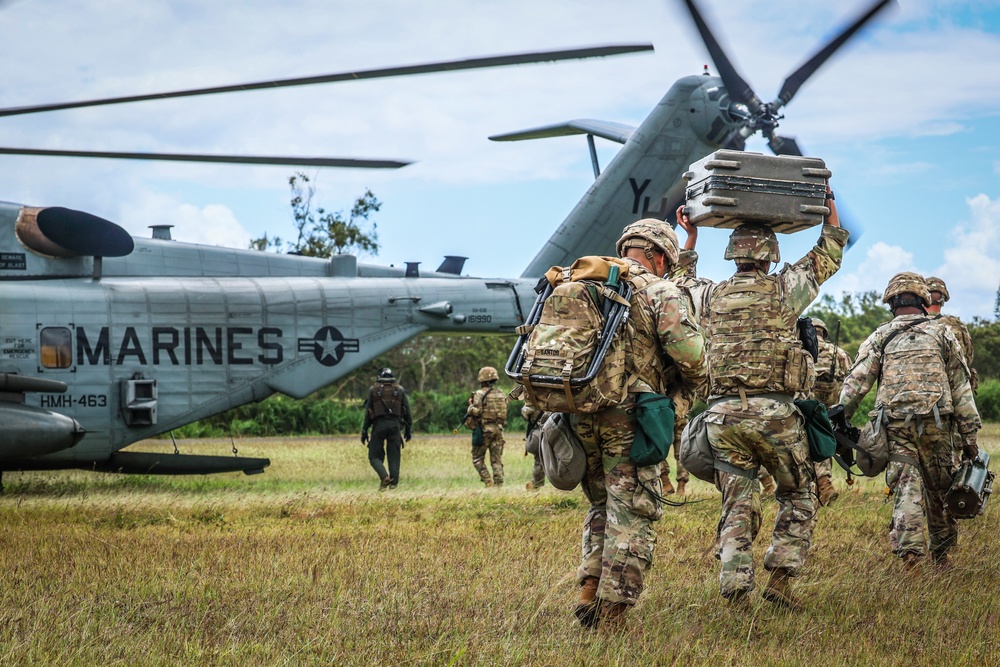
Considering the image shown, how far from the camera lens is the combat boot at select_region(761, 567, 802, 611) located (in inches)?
207

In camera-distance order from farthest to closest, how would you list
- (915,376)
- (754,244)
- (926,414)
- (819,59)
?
(819,59) → (915,376) → (926,414) → (754,244)

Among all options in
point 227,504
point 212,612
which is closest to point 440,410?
point 227,504

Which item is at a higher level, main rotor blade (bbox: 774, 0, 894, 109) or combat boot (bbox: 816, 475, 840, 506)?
main rotor blade (bbox: 774, 0, 894, 109)

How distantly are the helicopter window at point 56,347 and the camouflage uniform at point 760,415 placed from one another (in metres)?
8.36

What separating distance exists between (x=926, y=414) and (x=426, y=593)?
11.0 ft

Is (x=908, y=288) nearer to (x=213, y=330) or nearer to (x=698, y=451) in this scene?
(x=698, y=451)

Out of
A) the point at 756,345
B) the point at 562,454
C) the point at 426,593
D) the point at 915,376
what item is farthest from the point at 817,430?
the point at 426,593

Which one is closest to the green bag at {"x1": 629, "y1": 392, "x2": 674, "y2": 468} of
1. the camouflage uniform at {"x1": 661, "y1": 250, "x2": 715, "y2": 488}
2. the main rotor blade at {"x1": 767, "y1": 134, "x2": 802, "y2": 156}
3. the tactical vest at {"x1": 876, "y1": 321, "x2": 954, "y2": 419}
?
the camouflage uniform at {"x1": 661, "y1": 250, "x2": 715, "y2": 488}

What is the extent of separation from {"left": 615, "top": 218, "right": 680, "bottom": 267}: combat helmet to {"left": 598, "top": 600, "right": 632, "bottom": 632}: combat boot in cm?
172

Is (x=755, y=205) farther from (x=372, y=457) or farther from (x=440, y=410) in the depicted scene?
(x=440, y=410)

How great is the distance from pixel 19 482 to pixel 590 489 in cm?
1039

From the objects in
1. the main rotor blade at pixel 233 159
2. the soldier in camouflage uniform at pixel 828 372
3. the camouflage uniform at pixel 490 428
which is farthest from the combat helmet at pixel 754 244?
the camouflage uniform at pixel 490 428

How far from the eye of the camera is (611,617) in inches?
183

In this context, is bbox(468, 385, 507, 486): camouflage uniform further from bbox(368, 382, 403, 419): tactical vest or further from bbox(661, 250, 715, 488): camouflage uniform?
bbox(661, 250, 715, 488): camouflage uniform
